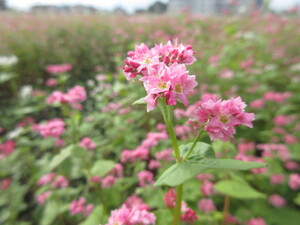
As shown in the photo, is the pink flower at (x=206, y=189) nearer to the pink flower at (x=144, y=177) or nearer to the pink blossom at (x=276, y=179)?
the pink flower at (x=144, y=177)

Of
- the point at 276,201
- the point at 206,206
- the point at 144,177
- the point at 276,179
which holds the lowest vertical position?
the point at 276,201

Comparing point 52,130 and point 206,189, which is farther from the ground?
point 52,130

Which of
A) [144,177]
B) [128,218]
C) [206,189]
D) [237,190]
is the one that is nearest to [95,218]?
[144,177]

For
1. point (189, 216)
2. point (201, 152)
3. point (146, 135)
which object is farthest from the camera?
point (146, 135)

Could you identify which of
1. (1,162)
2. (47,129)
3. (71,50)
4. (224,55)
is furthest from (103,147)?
(71,50)

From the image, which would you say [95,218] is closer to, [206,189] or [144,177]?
[144,177]

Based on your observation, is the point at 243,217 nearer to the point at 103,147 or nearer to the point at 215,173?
the point at 215,173

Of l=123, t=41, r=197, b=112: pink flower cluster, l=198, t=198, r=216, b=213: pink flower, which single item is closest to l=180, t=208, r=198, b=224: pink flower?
l=198, t=198, r=216, b=213: pink flower

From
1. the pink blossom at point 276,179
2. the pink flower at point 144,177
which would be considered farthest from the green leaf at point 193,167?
the pink blossom at point 276,179
